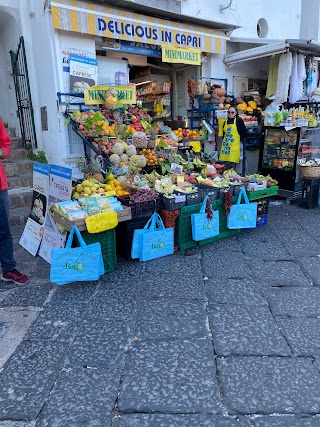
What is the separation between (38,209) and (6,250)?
878 mm

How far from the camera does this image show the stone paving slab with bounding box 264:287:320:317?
117 inches

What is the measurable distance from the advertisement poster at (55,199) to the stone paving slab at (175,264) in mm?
1091

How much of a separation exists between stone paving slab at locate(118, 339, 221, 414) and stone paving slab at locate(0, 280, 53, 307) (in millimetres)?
1259

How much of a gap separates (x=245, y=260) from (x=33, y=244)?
9.15 feet

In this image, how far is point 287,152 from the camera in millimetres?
6609

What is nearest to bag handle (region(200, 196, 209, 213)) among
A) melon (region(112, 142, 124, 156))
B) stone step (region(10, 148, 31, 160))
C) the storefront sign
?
melon (region(112, 142, 124, 156))

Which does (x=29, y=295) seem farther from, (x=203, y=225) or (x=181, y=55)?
(x=181, y=55)

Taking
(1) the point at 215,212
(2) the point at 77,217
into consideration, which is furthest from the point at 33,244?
(1) the point at 215,212

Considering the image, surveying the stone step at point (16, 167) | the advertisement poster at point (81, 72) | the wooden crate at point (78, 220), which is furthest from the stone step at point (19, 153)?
the wooden crate at point (78, 220)

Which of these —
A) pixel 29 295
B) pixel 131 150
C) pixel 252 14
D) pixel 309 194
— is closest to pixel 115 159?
pixel 131 150

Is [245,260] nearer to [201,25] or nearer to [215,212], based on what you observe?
[215,212]

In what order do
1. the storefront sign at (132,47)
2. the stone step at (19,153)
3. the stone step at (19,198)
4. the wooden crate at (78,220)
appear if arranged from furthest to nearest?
the stone step at (19,153) < the storefront sign at (132,47) < the stone step at (19,198) < the wooden crate at (78,220)

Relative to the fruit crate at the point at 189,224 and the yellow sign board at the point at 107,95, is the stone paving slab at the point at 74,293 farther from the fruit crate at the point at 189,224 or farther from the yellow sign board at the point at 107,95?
the yellow sign board at the point at 107,95

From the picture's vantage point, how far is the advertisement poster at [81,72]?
6.11 meters
